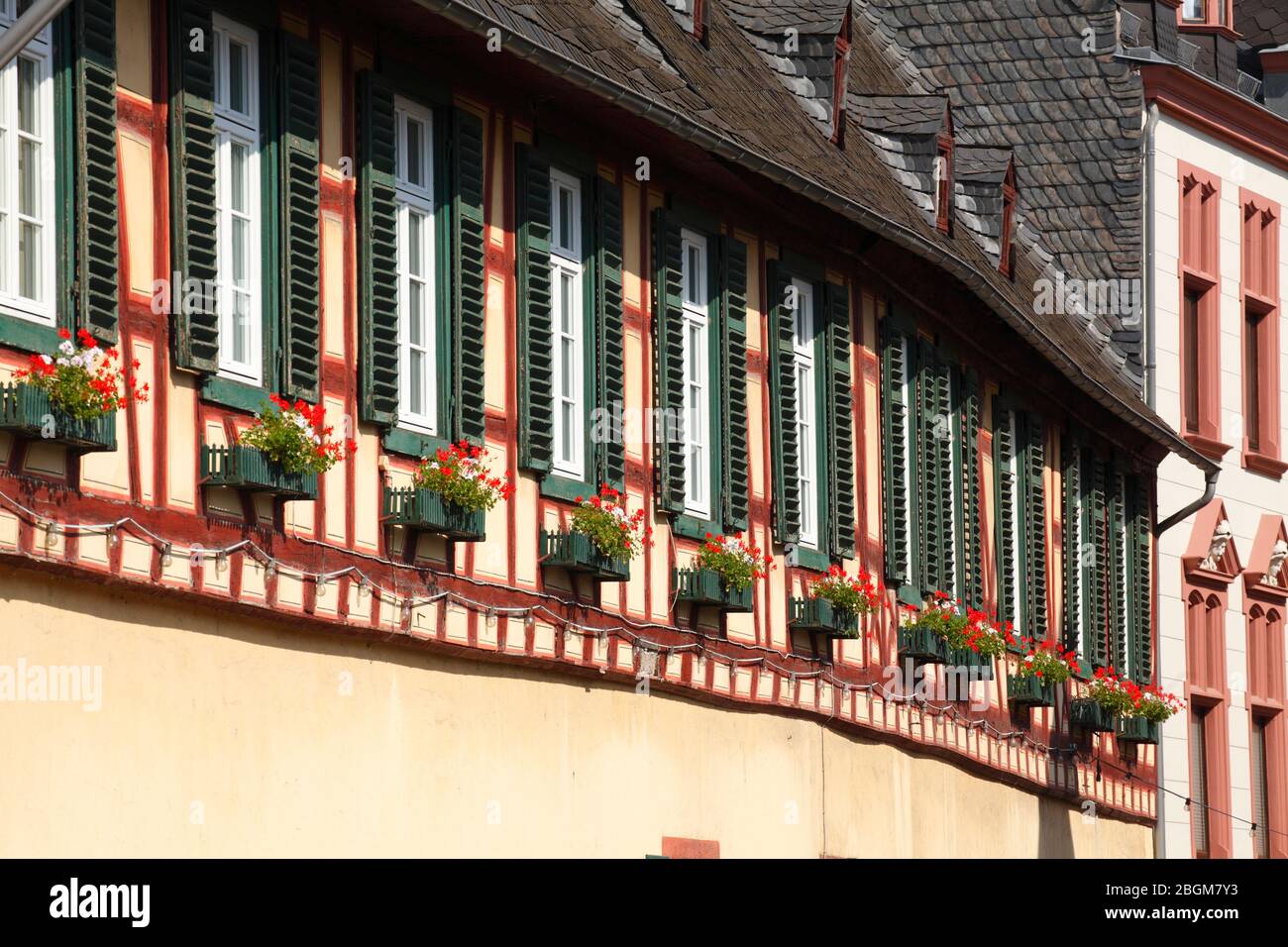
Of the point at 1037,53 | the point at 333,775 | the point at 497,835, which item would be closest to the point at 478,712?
the point at 497,835

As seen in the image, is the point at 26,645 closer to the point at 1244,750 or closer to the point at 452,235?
the point at 452,235

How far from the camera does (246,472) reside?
13445mm

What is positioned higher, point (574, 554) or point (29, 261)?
point (29, 261)

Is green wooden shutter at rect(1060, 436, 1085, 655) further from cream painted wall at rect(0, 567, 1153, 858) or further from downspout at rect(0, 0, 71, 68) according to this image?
downspout at rect(0, 0, 71, 68)

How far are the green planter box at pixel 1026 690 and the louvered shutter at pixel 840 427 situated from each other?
3.97 metres

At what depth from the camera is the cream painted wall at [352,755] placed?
40.4ft

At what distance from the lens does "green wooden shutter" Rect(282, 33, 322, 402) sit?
14.2 m

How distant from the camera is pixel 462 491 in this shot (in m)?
15.3

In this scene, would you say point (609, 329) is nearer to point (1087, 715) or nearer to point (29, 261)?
point (29, 261)

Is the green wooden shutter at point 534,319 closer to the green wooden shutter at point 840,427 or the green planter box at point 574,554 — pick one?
the green planter box at point 574,554

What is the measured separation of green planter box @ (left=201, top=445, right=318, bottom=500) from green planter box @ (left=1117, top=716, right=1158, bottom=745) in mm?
14970

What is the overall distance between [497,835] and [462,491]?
1.91m

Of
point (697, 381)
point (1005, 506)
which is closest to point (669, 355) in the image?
point (697, 381)

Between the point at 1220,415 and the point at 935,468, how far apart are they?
28.3 ft
